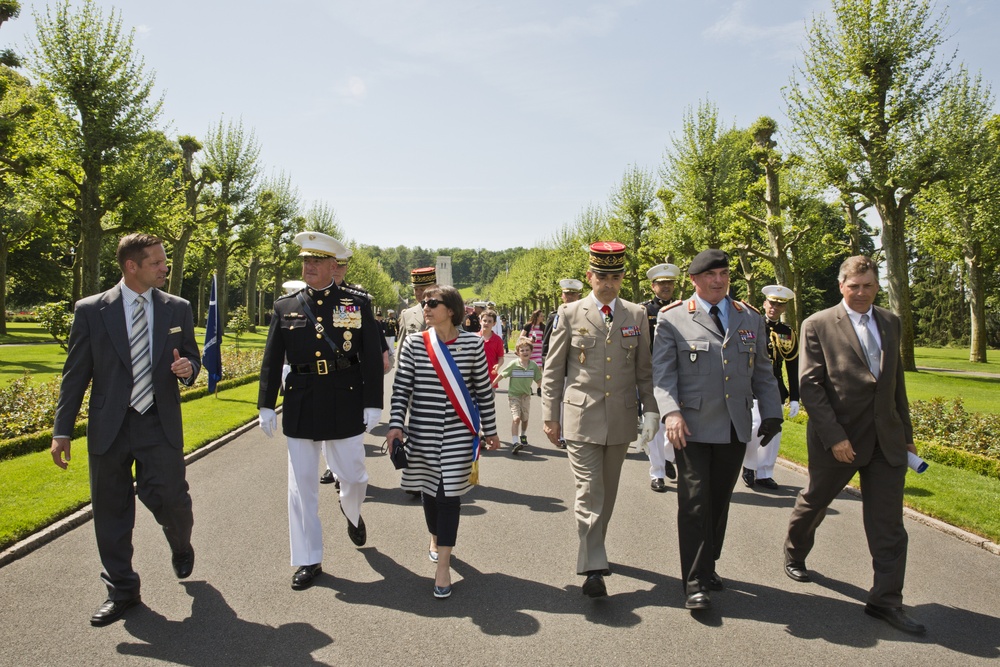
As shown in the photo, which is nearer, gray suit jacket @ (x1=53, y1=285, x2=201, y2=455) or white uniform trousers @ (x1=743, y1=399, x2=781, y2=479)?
gray suit jacket @ (x1=53, y1=285, x2=201, y2=455)

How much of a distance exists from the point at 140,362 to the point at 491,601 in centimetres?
277

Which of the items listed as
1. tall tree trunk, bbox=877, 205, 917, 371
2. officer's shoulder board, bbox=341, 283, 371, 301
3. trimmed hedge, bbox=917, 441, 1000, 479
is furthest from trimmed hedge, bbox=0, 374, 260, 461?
tall tree trunk, bbox=877, 205, 917, 371

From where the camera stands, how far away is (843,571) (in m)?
4.87

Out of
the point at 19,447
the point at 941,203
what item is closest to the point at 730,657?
the point at 19,447

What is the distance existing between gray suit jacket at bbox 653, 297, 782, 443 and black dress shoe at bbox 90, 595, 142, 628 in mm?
3585

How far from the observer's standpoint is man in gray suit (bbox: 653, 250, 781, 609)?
434 centimetres

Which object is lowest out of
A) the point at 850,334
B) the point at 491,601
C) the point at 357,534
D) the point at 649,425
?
the point at 491,601

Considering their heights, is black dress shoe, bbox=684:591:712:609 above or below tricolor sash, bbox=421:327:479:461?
below

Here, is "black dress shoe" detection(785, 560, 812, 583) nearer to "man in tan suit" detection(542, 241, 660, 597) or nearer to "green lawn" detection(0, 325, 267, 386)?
"man in tan suit" detection(542, 241, 660, 597)

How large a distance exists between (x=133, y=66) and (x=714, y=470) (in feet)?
74.3

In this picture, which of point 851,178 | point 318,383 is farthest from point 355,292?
point 851,178

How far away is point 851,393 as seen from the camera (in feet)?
14.6

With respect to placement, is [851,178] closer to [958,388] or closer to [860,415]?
[958,388]

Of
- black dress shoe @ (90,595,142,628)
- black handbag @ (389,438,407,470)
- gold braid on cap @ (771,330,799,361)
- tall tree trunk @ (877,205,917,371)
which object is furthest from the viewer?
tall tree trunk @ (877,205,917,371)
